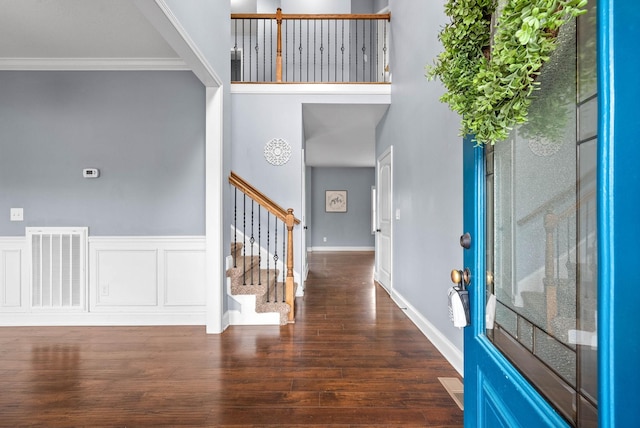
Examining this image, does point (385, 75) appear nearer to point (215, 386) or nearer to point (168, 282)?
point (168, 282)

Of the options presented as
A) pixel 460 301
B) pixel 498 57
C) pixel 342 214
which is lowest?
pixel 460 301

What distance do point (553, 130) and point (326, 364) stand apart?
6.72ft

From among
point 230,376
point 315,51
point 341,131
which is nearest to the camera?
point 230,376

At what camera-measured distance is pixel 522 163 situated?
852 millimetres

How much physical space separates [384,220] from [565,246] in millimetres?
3868

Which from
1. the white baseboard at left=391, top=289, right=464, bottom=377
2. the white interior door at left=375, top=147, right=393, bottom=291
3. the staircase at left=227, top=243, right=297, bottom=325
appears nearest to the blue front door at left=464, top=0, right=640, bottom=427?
the white baseboard at left=391, top=289, right=464, bottom=377

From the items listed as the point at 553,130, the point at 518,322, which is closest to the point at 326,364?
the point at 518,322

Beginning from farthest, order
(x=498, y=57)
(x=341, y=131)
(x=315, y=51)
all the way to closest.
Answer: (x=315, y=51) → (x=341, y=131) → (x=498, y=57)

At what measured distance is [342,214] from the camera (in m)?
9.14

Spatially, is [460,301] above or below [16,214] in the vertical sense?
below

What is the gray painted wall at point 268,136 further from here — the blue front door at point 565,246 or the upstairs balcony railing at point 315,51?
the blue front door at point 565,246

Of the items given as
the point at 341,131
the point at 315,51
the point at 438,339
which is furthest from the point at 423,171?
the point at 315,51

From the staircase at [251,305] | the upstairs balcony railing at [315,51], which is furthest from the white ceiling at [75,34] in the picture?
the upstairs balcony railing at [315,51]

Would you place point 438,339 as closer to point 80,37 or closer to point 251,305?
point 251,305
